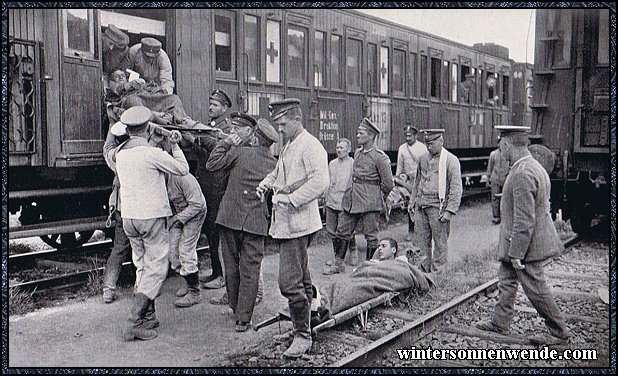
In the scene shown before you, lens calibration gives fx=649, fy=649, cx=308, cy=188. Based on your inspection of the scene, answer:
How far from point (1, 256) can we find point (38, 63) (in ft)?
8.50

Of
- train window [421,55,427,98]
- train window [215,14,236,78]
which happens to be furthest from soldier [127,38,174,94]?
train window [421,55,427,98]

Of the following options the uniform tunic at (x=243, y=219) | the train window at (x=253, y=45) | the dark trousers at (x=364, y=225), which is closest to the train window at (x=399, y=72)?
the train window at (x=253, y=45)

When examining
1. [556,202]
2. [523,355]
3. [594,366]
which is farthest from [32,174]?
[556,202]

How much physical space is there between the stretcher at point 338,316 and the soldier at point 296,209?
0.32 metres

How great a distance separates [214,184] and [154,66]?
166cm

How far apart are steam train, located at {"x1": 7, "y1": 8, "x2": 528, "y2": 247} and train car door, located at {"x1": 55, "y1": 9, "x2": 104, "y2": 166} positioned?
11mm

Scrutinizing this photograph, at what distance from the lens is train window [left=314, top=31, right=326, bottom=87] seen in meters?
10.7

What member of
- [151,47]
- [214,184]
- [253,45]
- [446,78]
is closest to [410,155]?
[253,45]

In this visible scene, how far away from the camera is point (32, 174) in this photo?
760 cm

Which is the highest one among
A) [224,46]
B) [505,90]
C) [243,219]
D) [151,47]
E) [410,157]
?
[505,90]

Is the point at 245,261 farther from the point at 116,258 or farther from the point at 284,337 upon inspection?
the point at 116,258

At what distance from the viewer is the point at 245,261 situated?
18.8 feet

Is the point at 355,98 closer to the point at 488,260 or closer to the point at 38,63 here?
the point at 488,260

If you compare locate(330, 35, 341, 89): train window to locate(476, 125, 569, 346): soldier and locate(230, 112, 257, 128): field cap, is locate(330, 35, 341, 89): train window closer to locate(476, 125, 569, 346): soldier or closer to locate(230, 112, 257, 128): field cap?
locate(230, 112, 257, 128): field cap
